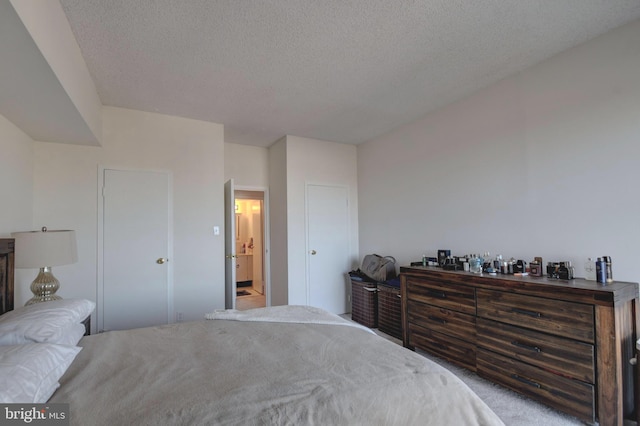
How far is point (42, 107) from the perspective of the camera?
227 centimetres

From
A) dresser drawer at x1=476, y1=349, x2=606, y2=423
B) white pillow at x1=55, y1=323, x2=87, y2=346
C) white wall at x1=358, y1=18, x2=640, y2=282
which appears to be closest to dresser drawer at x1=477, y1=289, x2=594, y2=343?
dresser drawer at x1=476, y1=349, x2=606, y2=423

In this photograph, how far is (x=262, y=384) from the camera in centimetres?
121

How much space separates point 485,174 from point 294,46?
7.20 feet

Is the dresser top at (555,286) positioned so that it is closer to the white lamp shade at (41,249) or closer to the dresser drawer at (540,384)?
the dresser drawer at (540,384)

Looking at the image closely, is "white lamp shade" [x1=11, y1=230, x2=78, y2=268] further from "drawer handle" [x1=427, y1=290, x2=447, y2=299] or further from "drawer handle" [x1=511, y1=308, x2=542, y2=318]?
"drawer handle" [x1=511, y1=308, x2=542, y2=318]

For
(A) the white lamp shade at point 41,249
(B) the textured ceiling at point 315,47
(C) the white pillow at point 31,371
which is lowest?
(C) the white pillow at point 31,371

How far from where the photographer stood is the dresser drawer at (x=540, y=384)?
6.26 feet

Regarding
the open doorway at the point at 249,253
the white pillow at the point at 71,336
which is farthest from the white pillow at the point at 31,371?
the open doorway at the point at 249,253

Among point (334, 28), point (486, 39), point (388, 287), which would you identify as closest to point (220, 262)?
point (388, 287)

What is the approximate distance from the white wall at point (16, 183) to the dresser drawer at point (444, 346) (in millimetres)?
3673

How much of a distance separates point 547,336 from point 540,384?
344 mm

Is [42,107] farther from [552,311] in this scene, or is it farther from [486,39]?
[552,311]

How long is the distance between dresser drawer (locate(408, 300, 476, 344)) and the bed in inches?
51.8

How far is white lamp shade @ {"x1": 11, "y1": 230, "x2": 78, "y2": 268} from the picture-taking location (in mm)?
2203
